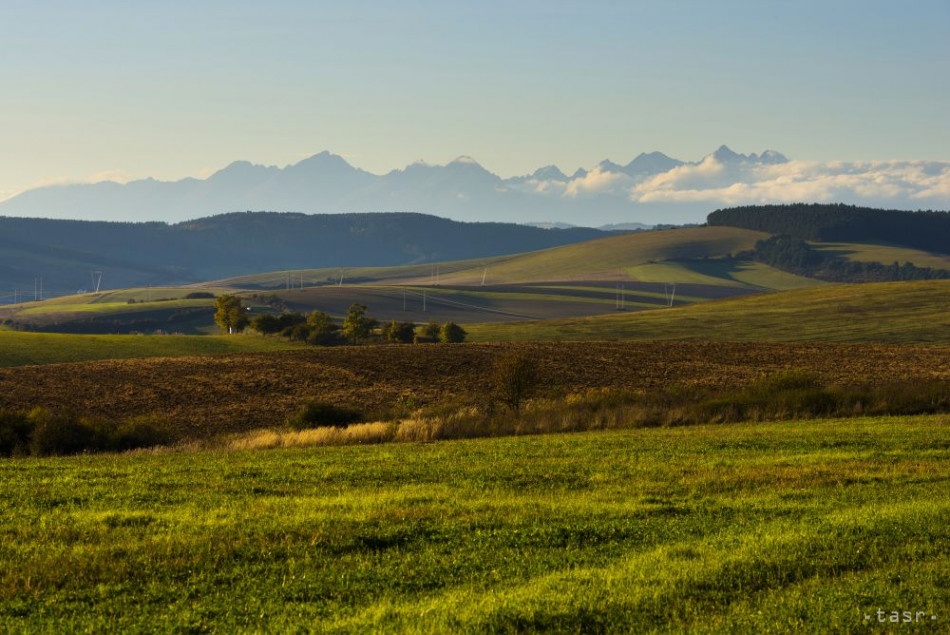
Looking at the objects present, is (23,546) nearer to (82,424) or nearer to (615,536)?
(615,536)

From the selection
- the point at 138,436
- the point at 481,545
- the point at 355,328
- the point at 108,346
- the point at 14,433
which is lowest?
the point at 108,346

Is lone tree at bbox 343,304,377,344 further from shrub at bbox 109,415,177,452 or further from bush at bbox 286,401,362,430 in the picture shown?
shrub at bbox 109,415,177,452

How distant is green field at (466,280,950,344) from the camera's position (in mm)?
118812

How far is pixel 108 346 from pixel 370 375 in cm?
4086

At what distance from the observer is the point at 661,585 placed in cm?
1419

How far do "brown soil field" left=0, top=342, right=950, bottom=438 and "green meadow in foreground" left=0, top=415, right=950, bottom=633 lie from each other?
22715 mm

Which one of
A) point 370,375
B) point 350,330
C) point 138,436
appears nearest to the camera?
point 138,436

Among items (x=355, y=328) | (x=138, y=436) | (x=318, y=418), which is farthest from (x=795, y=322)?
(x=138, y=436)

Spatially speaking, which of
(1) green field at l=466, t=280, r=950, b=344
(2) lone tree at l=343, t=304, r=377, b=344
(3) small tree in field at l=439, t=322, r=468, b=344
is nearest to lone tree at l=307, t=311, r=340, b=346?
(2) lone tree at l=343, t=304, r=377, b=344

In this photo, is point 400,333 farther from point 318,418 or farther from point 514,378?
point 318,418

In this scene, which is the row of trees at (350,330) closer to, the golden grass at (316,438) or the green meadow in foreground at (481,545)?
the golden grass at (316,438)

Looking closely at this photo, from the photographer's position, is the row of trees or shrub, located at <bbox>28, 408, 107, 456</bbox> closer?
shrub, located at <bbox>28, 408, 107, 456</bbox>

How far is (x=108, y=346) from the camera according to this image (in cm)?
10056

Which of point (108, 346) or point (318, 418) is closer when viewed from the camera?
point (318, 418)
